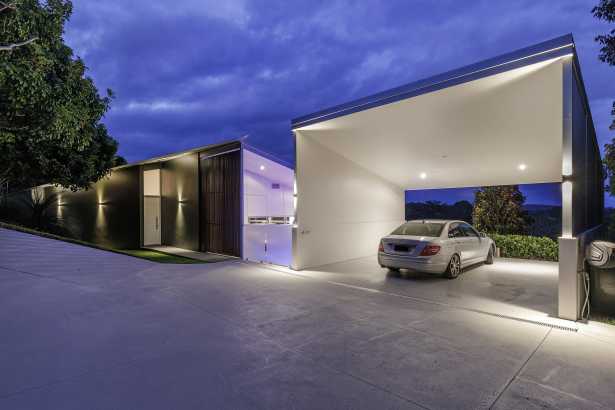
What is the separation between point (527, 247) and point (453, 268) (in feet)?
15.8

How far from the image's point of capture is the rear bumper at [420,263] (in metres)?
6.74

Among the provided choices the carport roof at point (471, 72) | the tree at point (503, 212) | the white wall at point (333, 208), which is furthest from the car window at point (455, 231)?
the tree at point (503, 212)

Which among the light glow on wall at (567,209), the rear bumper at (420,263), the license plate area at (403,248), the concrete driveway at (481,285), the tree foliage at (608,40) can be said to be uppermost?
the tree foliage at (608,40)

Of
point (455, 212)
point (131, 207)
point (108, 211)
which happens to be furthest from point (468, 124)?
point (455, 212)

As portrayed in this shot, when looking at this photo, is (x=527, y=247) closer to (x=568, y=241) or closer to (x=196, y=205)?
(x=568, y=241)

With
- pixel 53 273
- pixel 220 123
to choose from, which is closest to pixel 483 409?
pixel 53 273

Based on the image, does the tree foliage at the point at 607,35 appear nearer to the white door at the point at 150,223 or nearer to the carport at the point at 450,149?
the carport at the point at 450,149

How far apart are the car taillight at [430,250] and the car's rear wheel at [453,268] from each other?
68 cm

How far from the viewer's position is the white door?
15.2 m

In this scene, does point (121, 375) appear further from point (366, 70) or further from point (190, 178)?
point (366, 70)

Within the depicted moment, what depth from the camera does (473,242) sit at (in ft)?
26.8

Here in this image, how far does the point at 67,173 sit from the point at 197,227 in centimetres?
497

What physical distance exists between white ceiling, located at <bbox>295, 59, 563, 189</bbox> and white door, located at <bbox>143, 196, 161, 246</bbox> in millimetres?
10607

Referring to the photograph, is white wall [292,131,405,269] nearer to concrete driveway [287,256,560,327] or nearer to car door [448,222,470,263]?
concrete driveway [287,256,560,327]
